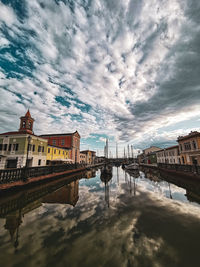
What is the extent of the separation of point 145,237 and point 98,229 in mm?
2153

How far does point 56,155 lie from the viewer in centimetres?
3747

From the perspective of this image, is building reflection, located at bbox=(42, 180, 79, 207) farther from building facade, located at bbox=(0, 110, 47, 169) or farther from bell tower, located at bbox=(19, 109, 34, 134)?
bell tower, located at bbox=(19, 109, 34, 134)

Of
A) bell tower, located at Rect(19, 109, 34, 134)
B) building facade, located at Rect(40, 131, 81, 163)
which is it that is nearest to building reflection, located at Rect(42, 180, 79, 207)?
bell tower, located at Rect(19, 109, 34, 134)

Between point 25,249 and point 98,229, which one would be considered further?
point 98,229

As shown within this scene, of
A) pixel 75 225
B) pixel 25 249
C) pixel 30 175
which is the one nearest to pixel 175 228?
pixel 75 225

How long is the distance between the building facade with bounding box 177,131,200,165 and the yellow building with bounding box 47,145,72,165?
1305 inches

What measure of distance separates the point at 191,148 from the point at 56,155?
38818 mm

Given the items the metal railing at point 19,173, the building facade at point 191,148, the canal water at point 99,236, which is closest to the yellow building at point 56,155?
the metal railing at point 19,173

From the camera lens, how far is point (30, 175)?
1586 centimetres

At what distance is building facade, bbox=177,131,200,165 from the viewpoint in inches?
1080

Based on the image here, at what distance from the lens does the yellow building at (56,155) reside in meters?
33.6

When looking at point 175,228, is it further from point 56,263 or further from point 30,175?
point 30,175

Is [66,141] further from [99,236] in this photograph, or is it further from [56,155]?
[99,236]

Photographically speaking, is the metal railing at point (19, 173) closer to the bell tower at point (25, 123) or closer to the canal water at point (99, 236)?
the canal water at point (99, 236)
